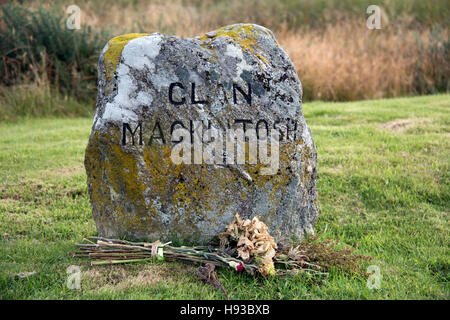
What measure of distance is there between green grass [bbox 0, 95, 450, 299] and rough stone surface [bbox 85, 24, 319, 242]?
439 millimetres

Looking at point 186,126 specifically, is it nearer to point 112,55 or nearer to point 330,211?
point 112,55

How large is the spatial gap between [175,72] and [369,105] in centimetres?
579

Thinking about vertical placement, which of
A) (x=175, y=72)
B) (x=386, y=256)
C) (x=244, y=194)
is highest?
(x=175, y=72)

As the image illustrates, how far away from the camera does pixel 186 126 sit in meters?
3.49

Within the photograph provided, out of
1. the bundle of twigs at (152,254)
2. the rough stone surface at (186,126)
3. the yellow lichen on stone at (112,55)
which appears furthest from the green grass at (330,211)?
the yellow lichen on stone at (112,55)

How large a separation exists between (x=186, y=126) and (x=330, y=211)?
6.40 feet

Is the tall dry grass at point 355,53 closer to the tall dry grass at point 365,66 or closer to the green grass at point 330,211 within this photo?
the tall dry grass at point 365,66

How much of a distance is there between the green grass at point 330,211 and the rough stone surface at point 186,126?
439 mm

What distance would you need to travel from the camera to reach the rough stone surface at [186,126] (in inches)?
134

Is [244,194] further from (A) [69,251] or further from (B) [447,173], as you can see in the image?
(B) [447,173]

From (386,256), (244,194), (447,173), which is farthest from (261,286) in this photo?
(447,173)

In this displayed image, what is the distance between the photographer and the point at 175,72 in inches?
137

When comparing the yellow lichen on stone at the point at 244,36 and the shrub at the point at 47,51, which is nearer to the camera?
the yellow lichen on stone at the point at 244,36

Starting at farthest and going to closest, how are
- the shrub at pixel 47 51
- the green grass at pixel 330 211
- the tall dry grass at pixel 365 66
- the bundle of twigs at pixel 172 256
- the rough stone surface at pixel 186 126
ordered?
the tall dry grass at pixel 365 66, the shrub at pixel 47 51, the rough stone surface at pixel 186 126, the bundle of twigs at pixel 172 256, the green grass at pixel 330 211
